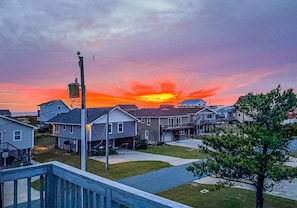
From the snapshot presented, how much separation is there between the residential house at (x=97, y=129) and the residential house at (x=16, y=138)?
144 inches

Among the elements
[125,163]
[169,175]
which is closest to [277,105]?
[169,175]

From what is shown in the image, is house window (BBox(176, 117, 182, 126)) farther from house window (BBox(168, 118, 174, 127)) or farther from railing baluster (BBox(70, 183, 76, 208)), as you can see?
railing baluster (BBox(70, 183, 76, 208))

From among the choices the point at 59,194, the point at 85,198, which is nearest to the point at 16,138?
the point at 59,194

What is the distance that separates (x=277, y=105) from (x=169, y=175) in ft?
19.6

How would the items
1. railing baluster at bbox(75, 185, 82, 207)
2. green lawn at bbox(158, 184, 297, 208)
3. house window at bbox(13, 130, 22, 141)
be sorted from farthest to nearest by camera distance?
house window at bbox(13, 130, 22, 141), green lawn at bbox(158, 184, 297, 208), railing baluster at bbox(75, 185, 82, 207)

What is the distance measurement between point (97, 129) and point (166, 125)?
7932 mm

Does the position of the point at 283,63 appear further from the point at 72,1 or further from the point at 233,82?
the point at 72,1

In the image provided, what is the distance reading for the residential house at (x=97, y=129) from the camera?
1798cm

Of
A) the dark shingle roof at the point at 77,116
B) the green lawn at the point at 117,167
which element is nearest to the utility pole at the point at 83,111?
the green lawn at the point at 117,167

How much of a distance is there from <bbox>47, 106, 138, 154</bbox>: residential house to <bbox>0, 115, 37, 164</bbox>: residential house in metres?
3.66

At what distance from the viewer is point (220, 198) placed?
8453 millimetres

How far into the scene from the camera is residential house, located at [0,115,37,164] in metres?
13.8

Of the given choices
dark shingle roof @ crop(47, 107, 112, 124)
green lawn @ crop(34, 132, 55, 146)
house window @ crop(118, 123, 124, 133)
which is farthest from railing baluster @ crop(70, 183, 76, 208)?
green lawn @ crop(34, 132, 55, 146)

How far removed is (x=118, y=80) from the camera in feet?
47.6
